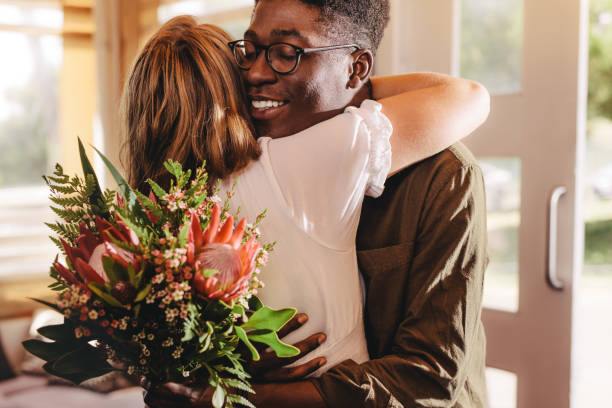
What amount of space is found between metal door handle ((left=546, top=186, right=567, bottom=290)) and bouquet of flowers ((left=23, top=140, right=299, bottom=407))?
1.09 meters

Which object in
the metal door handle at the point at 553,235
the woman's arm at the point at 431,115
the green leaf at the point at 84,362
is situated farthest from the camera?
the metal door handle at the point at 553,235

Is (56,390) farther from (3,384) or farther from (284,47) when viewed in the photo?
(284,47)

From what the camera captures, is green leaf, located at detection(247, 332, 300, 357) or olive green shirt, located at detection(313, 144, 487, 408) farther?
olive green shirt, located at detection(313, 144, 487, 408)

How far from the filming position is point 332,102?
117 centimetres

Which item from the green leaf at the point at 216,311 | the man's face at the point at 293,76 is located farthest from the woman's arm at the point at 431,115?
the green leaf at the point at 216,311

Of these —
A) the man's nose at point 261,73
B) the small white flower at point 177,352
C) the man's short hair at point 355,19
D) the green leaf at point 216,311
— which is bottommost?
the small white flower at point 177,352

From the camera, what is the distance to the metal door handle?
164 cm

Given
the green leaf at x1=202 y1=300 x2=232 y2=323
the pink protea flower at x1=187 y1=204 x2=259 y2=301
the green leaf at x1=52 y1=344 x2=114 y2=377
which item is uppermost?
the pink protea flower at x1=187 y1=204 x2=259 y2=301

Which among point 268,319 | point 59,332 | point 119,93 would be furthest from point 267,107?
point 119,93

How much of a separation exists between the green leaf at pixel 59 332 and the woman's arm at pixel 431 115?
25.6 inches

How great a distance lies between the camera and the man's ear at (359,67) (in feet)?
3.89

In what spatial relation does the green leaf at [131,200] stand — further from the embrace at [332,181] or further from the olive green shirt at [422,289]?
the olive green shirt at [422,289]

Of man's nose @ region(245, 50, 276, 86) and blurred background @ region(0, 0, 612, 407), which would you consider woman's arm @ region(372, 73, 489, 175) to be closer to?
man's nose @ region(245, 50, 276, 86)

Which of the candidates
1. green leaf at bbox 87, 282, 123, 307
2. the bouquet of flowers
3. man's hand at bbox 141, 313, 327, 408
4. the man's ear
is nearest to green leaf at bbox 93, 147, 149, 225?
the bouquet of flowers
